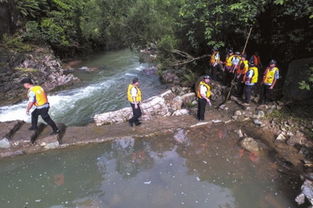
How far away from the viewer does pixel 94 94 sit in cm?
1518

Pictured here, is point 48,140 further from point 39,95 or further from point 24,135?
point 39,95

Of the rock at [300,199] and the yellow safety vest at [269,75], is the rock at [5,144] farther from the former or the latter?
the yellow safety vest at [269,75]

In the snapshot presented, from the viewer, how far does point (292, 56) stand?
1059cm

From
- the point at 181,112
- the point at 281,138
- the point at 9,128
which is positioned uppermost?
the point at 9,128

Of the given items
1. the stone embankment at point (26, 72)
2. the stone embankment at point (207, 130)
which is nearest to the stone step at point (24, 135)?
the stone embankment at point (207, 130)

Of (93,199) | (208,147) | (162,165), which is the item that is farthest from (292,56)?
(93,199)

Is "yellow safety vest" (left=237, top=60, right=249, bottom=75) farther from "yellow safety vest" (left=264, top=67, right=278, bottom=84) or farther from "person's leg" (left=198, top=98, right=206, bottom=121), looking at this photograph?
"person's leg" (left=198, top=98, right=206, bottom=121)

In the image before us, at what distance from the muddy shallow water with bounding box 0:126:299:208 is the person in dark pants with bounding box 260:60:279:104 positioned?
271 centimetres

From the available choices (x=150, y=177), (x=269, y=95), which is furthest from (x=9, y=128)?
(x=269, y=95)

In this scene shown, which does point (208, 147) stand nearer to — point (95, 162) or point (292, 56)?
point (95, 162)

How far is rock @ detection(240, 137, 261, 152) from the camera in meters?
7.91

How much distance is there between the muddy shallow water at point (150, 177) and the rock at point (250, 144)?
0.63 feet

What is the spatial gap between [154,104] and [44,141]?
4.64m

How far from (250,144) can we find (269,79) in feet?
10.1
